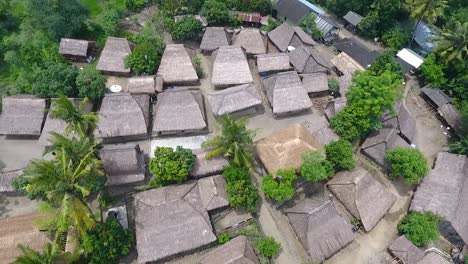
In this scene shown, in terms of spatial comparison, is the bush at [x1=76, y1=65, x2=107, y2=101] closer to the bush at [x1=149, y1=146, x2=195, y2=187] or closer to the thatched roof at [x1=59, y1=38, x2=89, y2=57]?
the thatched roof at [x1=59, y1=38, x2=89, y2=57]

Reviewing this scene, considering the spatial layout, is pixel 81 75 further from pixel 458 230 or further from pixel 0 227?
pixel 458 230

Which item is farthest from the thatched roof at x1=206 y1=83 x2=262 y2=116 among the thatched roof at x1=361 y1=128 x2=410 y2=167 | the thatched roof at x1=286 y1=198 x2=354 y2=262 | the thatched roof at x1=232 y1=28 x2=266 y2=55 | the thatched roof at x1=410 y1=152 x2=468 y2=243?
the thatched roof at x1=410 y1=152 x2=468 y2=243

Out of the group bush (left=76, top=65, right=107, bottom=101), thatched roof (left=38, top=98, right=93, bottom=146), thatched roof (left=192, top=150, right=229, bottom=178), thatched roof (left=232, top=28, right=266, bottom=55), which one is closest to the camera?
A: thatched roof (left=192, top=150, right=229, bottom=178)

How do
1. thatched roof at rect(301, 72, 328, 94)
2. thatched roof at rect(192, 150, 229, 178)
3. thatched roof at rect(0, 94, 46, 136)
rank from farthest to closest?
thatched roof at rect(301, 72, 328, 94) < thatched roof at rect(0, 94, 46, 136) < thatched roof at rect(192, 150, 229, 178)

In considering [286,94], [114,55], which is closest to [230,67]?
[286,94]

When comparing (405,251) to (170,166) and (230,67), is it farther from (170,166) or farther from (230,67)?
(230,67)

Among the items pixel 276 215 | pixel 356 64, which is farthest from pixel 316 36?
pixel 276 215
